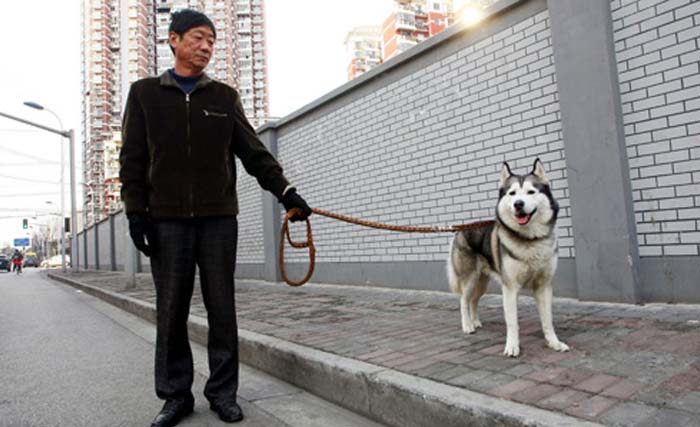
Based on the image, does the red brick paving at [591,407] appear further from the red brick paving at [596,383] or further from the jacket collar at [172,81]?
the jacket collar at [172,81]

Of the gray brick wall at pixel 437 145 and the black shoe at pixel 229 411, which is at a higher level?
the gray brick wall at pixel 437 145

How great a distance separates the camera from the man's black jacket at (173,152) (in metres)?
2.65

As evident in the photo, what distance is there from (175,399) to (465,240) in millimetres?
2377

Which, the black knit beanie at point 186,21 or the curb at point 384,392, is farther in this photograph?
the black knit beanie at point 186,21

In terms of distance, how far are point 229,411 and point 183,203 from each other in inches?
49.4

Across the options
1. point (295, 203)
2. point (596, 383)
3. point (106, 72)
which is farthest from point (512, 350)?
point (106, 72)

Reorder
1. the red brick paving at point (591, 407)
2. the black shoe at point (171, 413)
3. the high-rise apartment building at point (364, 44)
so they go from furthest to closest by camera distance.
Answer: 1. the high-rise apartment building at point (364, 44)
2. the black shoe at point (171, 413)
3. the red brick paving at point (591, 407)

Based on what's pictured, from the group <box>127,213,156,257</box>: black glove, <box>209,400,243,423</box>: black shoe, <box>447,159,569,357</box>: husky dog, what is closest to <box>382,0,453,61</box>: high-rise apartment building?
<box>447,159,569,357</box>: husky dog

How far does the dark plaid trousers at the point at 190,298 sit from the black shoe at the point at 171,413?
0.04 meters

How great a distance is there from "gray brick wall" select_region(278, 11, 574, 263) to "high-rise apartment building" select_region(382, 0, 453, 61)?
8326 cm

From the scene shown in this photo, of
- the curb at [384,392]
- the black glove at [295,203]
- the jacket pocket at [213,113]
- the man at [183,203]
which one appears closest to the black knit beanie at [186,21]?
the man at [183,203]

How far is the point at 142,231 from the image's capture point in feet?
8.58

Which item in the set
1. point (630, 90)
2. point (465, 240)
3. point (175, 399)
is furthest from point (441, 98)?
point (175, 399)

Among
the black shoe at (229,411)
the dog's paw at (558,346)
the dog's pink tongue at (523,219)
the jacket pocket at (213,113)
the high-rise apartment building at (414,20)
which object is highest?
the high-rise apartment building at (414,20)
